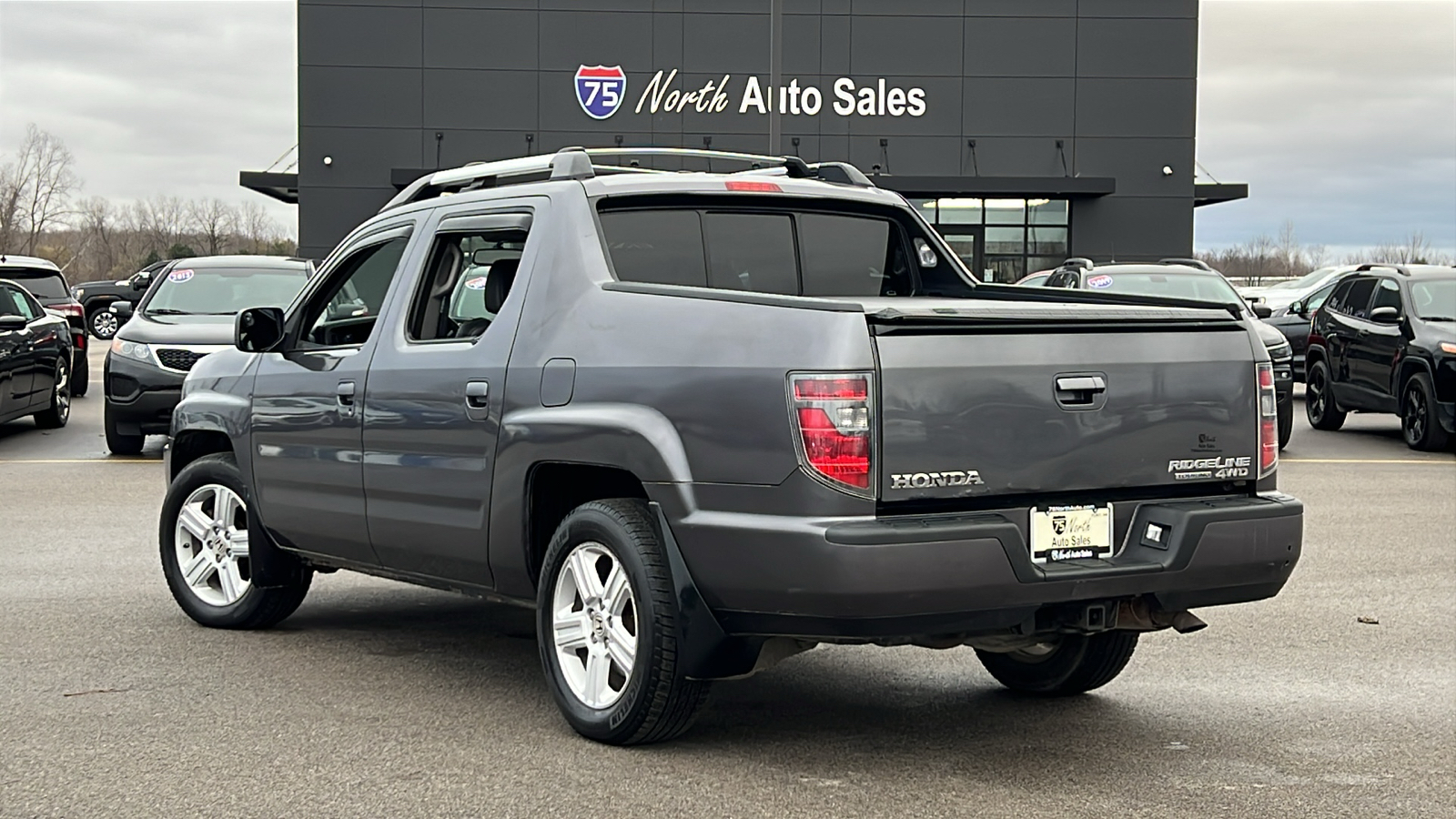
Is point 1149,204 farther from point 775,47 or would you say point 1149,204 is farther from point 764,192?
point 764,192

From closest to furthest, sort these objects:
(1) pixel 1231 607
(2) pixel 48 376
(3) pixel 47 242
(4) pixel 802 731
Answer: (4) pixel 802 731 → (1) pixel 1231 607 → (2) pixel 48 376 → (3) pixel 47 242

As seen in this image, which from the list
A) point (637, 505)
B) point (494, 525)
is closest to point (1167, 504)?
point (637, 505)

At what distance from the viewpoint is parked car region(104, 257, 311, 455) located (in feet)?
48.9

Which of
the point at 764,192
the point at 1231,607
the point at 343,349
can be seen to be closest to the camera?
the point at 764,192

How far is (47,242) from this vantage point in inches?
4323

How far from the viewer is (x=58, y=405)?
18312 millimetres

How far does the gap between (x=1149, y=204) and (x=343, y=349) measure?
36.4 metres

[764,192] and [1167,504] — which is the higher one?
[764,192]

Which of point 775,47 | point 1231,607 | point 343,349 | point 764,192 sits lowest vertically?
point 1231,607

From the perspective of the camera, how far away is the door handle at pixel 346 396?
6523mm

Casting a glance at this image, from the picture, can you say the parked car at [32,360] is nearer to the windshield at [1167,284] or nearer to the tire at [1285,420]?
the windshield at [1167,284]

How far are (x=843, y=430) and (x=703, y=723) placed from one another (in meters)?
1.52

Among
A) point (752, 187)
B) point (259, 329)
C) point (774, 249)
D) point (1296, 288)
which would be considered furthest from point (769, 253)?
point (1296, 288)

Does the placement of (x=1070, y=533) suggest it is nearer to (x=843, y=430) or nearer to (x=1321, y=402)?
(x=843, y=430)
